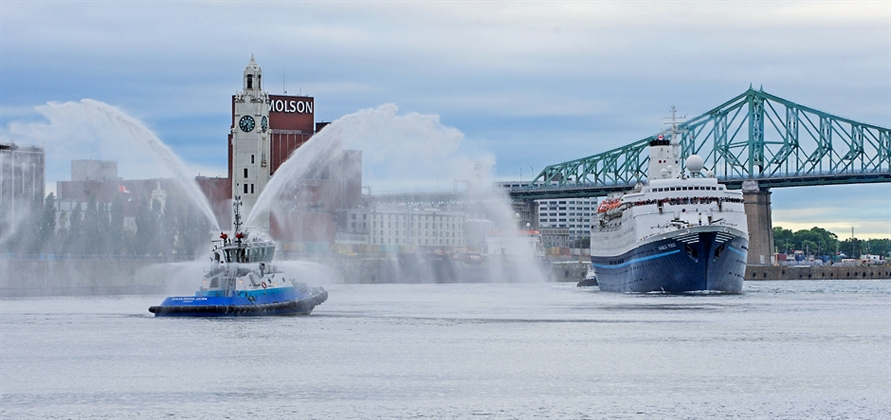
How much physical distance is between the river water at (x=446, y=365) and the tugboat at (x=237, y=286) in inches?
30.1

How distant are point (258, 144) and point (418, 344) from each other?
7086 centimetres

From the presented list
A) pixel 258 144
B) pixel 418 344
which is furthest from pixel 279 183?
pixel 258 144

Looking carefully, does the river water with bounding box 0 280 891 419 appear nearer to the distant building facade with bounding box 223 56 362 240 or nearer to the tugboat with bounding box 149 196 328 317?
the tugboat with bounding box 149 196 328 317

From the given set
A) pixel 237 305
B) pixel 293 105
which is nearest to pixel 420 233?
pixel 293 105

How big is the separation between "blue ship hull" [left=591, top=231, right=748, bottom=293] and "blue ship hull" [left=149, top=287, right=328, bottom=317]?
37182 mm

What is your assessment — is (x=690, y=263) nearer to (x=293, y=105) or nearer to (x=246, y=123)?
(x=246, y=123)

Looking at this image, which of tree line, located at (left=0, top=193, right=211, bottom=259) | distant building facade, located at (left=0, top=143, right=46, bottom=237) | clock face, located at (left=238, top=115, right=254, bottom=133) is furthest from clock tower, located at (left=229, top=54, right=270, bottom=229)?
distant building facade, located at (left=0, top=143, right=46, bottom=237)

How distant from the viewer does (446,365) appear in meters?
46.5

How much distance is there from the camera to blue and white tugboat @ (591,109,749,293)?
97.4m

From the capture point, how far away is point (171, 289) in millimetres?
107375

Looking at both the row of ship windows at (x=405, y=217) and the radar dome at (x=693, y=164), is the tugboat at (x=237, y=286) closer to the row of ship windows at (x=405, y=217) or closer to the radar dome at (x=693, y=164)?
the radar dome at (x=693, y=164)

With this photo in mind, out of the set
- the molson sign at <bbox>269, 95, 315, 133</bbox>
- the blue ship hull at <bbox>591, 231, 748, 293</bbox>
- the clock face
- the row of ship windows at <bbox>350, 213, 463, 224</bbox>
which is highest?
the molson sign at <bbox>269, 95, 315, 133</bbox>

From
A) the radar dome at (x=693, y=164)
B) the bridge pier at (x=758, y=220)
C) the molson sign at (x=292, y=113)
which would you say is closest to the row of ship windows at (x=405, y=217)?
the molson sign at (x=292, y=113)

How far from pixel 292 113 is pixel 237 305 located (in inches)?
4187
